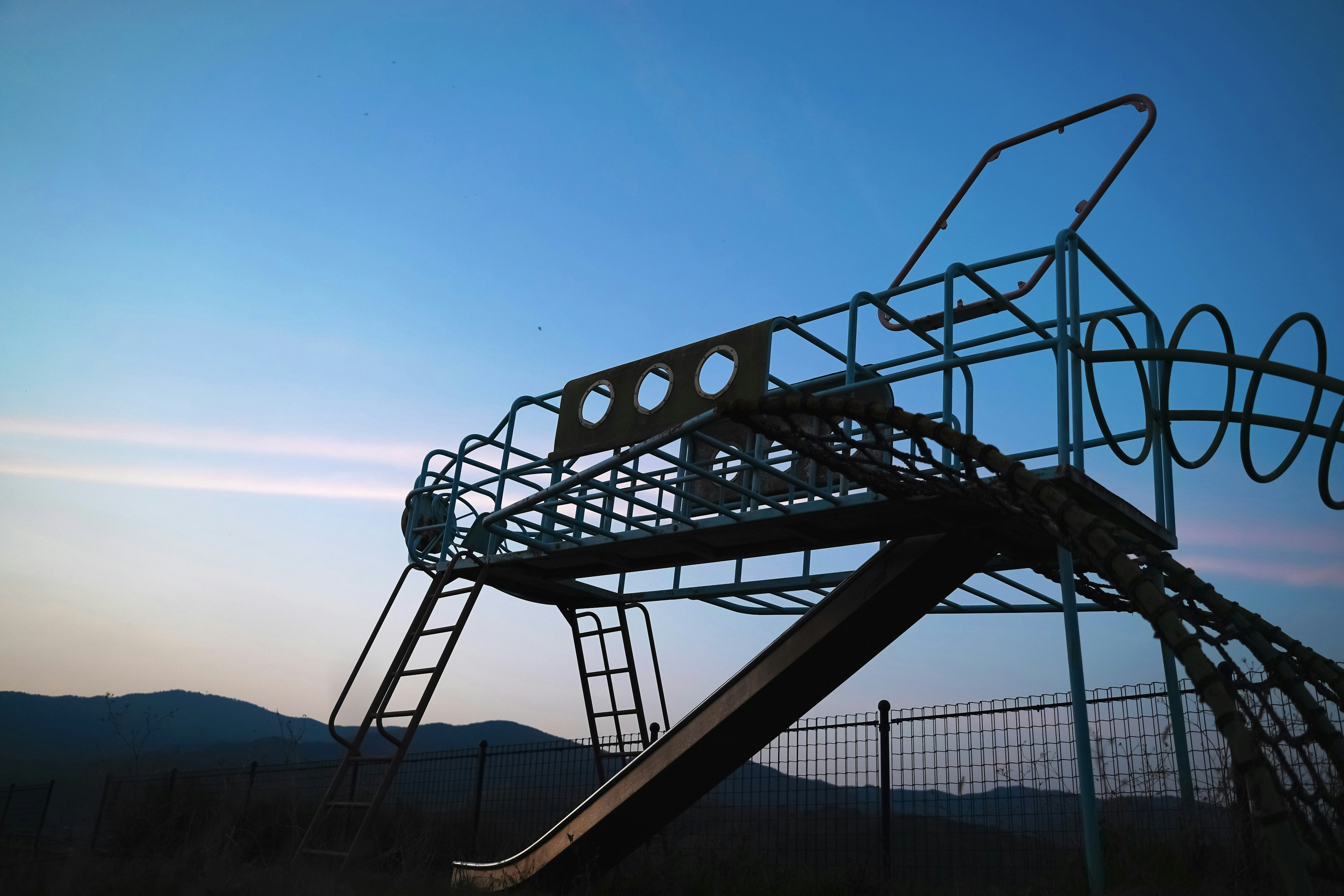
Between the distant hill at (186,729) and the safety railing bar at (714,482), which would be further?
the distant hill at (186,729)

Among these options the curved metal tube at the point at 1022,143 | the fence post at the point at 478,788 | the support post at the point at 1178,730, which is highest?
the curved metal tube at the point at 1022,143

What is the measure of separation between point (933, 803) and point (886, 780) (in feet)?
1.67

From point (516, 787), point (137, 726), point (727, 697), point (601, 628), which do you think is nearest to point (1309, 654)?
point (727, 697)

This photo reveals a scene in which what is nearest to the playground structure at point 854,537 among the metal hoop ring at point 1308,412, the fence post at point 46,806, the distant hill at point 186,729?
the metal hoop ring at point 1308,412

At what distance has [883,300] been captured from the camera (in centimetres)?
679

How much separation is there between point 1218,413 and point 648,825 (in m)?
5.79

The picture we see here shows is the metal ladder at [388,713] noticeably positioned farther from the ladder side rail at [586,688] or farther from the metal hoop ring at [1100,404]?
the metal hoop ring at [1100,404]

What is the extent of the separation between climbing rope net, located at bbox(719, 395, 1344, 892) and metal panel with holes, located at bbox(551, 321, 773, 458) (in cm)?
65

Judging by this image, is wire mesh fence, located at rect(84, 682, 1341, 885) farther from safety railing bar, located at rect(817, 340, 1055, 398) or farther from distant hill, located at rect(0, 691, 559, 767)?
distant hill, located at rect(0, 691, 559, 767)

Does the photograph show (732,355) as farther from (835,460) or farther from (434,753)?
(434,753)

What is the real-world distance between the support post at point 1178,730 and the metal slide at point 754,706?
151cm

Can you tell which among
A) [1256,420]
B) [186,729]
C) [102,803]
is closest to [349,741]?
[1256,420]

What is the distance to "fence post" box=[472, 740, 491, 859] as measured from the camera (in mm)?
12312

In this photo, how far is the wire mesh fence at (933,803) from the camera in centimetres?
696
